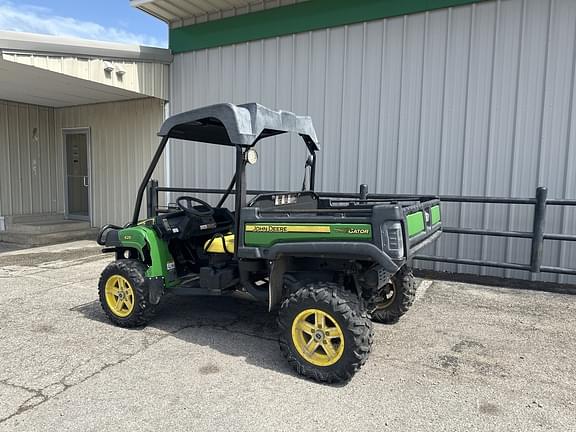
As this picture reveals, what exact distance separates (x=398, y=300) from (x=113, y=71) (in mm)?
6731

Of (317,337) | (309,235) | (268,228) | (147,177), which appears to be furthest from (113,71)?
(317,337)

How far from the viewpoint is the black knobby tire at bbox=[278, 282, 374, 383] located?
3.12 metres

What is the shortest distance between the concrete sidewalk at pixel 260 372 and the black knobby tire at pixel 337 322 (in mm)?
113

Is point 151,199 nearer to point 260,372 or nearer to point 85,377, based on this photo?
point 85,377

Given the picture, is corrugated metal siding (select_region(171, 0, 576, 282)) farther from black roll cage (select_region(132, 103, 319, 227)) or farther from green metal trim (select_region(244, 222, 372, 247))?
green metal trim (select_region(244, 222, 372, 247))

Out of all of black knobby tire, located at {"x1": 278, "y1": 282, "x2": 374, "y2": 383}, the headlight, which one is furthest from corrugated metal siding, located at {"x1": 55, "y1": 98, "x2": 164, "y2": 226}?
the headlight

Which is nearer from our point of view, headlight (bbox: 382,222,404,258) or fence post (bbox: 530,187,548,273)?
headlight (bbox: 382,222,404,258)

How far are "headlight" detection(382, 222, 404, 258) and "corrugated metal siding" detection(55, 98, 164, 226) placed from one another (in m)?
7.31

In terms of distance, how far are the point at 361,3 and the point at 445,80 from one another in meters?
1.85

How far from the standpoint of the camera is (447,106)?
6527mm

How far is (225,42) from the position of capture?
8.38 meters

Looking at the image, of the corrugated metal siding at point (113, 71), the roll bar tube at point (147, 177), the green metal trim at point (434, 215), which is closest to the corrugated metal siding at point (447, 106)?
the corrugated metal siding at point (113, 71)

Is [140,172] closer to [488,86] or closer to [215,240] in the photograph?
[215,240]

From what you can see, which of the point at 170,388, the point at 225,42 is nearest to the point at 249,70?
the point at 225,42
